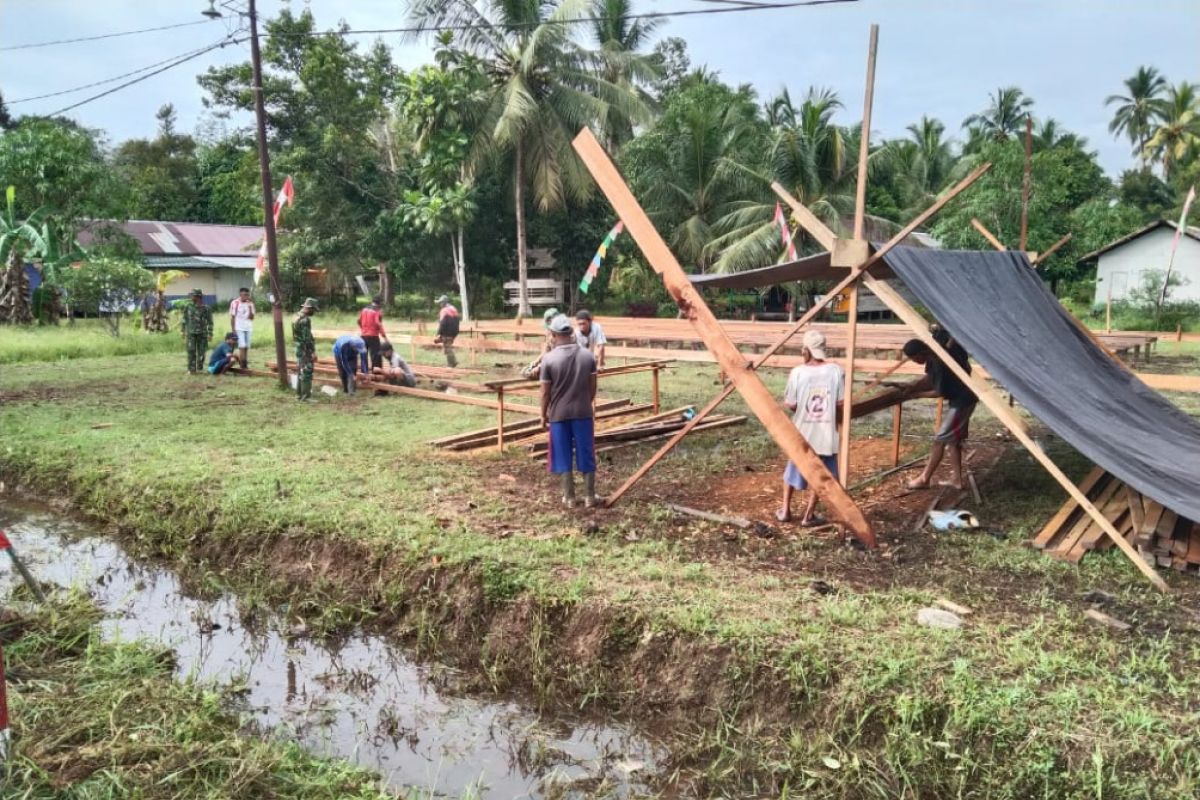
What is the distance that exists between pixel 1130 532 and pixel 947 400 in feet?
5.78

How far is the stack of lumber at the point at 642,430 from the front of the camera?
8852 millimetres

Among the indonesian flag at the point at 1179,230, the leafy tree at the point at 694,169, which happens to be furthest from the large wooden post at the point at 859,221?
the leafy tree at the point at 694,169

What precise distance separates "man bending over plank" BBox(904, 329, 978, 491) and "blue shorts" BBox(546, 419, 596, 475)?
108 inches

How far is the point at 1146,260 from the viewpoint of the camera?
2831 centimetres

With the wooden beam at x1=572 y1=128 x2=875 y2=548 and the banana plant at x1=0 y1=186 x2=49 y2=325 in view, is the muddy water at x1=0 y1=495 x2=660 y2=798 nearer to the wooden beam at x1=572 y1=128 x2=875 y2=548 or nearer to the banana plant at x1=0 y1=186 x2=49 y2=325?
the wooden beam at x1=572 y1=128 x2=875 y2=548

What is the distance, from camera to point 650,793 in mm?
3738

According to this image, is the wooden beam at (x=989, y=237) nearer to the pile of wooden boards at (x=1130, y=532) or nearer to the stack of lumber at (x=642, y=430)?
the pile of wooden boards at (x=1130, y=532)

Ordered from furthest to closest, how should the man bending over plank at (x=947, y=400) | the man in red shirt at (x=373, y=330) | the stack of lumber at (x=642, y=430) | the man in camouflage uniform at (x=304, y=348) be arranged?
the man in red shirt at (x=373, y=330), the man in camouflage uniform at (x=304, y=348), the stack of lumber at (x=642, y=430), the man bending over plank at (x=947, y=400)

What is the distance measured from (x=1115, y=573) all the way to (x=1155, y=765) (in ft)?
7.00

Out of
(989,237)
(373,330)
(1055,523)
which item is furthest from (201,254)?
(1055,523)

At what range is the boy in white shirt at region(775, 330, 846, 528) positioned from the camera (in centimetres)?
591

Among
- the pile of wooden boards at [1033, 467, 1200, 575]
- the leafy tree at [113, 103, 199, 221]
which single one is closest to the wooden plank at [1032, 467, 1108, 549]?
the pile of wooden boards at [1033, 467, 1200, 575]

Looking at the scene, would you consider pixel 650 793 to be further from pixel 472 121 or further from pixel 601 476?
pixel 472 121

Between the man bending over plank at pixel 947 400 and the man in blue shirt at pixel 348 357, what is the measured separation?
8.63m
